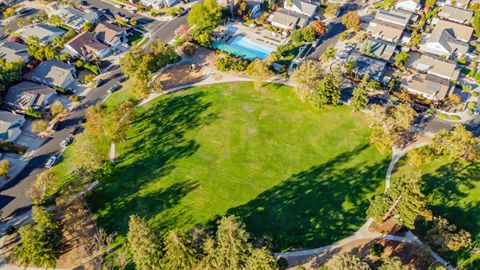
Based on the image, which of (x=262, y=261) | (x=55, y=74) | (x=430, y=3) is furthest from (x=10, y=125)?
(x=430, y=3)

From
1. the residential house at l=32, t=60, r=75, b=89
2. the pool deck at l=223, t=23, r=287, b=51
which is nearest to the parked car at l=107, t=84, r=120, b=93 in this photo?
the residential house at l=32, t=60, r=75, b=89

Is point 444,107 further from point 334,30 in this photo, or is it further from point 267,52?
point 267,52

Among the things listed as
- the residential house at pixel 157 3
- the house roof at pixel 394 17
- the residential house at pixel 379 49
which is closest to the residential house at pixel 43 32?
the residential house at pixel 157 3

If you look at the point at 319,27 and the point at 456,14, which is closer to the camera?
the point at 319,27

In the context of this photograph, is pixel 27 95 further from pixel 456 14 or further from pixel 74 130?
pixel 456 14

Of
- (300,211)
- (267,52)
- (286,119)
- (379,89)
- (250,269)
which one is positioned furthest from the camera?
(267,52)

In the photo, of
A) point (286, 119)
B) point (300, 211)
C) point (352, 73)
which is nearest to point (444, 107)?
point (352, 73)
